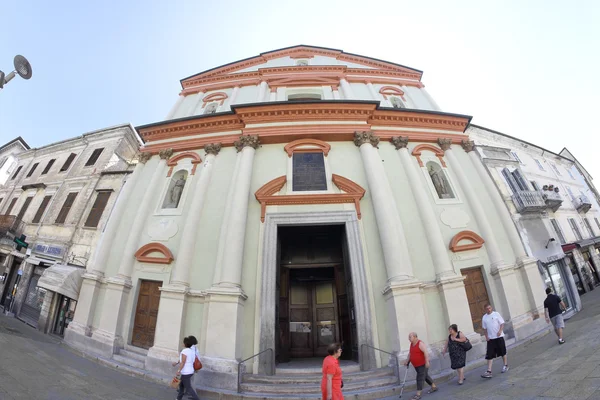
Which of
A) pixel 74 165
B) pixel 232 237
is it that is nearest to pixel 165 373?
pixel 232 237

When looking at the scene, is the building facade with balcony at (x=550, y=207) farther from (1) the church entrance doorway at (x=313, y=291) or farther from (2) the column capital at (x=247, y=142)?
(2) the column capital at (x=247, y=142)

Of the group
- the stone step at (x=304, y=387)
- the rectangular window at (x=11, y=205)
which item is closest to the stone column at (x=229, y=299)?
the stone step at (x=304, y=387)

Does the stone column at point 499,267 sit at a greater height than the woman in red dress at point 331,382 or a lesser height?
greater

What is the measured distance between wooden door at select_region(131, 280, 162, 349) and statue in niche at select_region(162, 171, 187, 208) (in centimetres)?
302

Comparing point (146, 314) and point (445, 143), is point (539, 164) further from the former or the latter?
point (146, 314)

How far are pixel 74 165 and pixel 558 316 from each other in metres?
22.2

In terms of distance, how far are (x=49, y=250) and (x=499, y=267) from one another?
63.5 feet

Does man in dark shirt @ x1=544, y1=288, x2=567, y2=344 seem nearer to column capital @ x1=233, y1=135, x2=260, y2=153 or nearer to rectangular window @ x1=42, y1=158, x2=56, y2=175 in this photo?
column capital @ x1=233, y1=135, x2=260, y2=153

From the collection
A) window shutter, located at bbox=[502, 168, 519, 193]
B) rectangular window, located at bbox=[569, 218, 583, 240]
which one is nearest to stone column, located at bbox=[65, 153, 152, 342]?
window shutter, located at bbox=[502, 168, 519, 193]

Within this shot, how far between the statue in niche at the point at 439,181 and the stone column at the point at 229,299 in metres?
7.67

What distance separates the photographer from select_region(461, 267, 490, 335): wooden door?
7.85 m

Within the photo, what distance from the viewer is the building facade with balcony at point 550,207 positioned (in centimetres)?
1022

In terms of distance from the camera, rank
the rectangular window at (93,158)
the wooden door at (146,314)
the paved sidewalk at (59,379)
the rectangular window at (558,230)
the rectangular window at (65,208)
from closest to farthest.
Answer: the paved sidewalk at (59,379), the wooden door at (146,314), the rectangular window at (65,208), the rectangular window at (558,230), the rectangular window at (93,158)

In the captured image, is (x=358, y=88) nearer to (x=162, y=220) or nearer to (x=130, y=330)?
(x=162, y=220)
